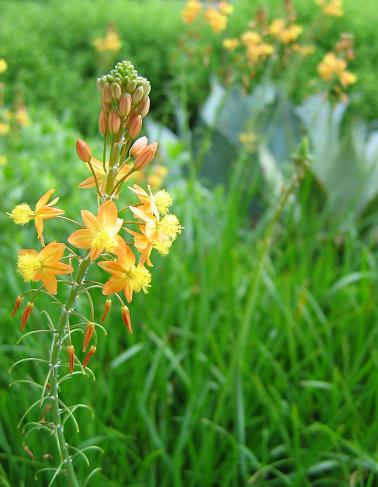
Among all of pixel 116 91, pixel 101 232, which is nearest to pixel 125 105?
pixel 116 91

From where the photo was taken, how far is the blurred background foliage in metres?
1.90

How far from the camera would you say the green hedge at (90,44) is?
509 centimetres

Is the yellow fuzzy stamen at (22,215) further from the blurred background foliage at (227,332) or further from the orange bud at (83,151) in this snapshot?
the blurred background foliage at (227,332)

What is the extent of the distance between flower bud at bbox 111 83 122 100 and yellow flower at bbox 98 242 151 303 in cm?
18

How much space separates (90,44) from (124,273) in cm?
494

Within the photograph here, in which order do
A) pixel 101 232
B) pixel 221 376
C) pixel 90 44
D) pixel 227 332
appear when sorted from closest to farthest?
pixel 101 232, pixel 221 376, pixel 227 332, pixel 90 44

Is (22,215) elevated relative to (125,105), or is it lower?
lower

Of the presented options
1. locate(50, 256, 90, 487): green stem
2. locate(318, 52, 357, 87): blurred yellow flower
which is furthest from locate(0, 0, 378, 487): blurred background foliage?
locate(318, 52, 357, 87): blurred yellow flower

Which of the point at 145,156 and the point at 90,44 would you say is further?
the point at 90,44

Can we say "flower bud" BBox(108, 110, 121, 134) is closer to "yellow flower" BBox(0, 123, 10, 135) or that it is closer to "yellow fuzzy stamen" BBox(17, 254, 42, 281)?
"yellow fuzzy stamen" BBox(17, 254, 42, 281)

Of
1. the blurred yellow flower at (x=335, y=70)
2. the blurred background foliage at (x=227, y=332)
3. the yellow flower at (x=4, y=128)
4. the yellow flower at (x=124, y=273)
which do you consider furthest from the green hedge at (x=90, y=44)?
the yellow flower at (x=124, y=273)

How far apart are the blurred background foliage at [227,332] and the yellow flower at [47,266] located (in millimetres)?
377

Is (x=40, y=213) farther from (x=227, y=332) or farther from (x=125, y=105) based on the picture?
(x=227, y=332)

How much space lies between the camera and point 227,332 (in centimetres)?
232
